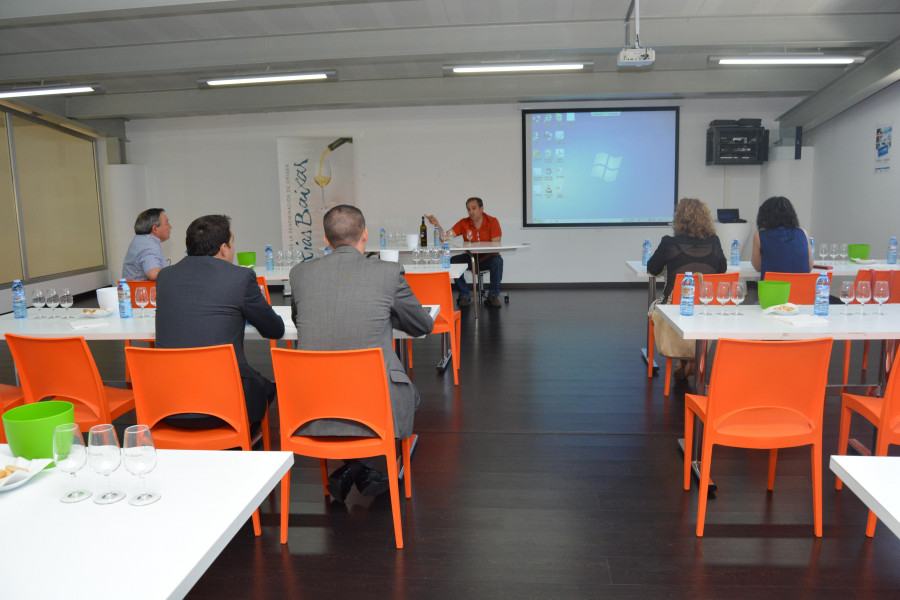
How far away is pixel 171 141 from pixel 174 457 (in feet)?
31.3

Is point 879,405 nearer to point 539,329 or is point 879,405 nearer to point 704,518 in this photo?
point 704,518

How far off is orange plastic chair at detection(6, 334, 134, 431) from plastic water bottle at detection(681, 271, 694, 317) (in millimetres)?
2614

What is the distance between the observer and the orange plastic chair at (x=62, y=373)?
8.20ft

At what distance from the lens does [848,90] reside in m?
7.21

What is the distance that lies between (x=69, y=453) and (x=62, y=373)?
144cm

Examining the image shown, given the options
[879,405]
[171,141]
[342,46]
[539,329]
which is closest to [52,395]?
[879,405]

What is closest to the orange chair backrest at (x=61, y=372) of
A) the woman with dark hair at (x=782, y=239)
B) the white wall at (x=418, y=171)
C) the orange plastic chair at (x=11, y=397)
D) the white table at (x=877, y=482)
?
the orange plastic chair at (x=11, y=397)

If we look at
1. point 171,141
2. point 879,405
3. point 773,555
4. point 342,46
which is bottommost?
point 773,555

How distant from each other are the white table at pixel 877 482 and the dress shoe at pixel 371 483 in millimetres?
1843

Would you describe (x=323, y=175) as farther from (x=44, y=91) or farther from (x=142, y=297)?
(x=142, y=297)

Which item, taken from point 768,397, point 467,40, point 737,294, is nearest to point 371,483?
point 768,397

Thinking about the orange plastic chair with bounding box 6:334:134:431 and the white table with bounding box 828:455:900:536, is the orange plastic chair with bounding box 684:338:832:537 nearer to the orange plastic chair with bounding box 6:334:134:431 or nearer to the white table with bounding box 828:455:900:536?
the white table with bounding box 828:455:900:536

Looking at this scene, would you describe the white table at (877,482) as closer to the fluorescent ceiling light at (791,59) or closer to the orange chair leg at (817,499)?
the orange chair leg at (817,499)

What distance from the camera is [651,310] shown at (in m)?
4.64
